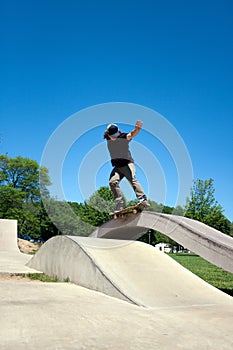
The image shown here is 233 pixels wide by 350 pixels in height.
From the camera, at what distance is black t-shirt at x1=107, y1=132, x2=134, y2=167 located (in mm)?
10984

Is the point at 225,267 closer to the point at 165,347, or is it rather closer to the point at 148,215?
the point at 148,215

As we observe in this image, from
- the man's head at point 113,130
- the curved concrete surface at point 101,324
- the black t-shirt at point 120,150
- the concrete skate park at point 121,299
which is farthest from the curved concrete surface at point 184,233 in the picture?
the man's head at point 113,130

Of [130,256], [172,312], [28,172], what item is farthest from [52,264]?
[28,172]

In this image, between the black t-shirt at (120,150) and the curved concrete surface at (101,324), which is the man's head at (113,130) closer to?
the black t-shirt at (120,150)

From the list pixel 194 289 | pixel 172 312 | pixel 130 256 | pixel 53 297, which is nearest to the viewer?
pixel 172 312

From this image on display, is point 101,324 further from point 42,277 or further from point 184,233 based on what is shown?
point 42,277

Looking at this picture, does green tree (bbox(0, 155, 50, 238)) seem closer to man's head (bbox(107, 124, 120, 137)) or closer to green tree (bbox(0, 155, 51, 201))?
green tree (bbox(0, 155, 51, 201))

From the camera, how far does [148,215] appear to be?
10.3 m

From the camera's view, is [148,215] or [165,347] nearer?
[165,347]

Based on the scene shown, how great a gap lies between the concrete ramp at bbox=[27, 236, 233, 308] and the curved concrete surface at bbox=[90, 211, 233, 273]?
0.77 m

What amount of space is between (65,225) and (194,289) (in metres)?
34.1

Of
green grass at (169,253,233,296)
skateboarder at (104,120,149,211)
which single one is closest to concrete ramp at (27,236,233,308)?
skateboarder at (104,120,149,211)

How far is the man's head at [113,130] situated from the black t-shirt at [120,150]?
0.45 feet

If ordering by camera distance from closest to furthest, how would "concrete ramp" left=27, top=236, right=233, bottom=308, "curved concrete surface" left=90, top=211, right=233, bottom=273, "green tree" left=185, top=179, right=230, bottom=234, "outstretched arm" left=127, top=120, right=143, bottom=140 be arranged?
"concrete ramp" left=27, top=236, right=233, bottom=308 < "curved concrete surface" left=90, top=211, right=233, bottom=273 < "outstretched arm" left=127, top=120, right=143, bottom=140 < "green tree" left=185, top=179, right=230, bottom=234
